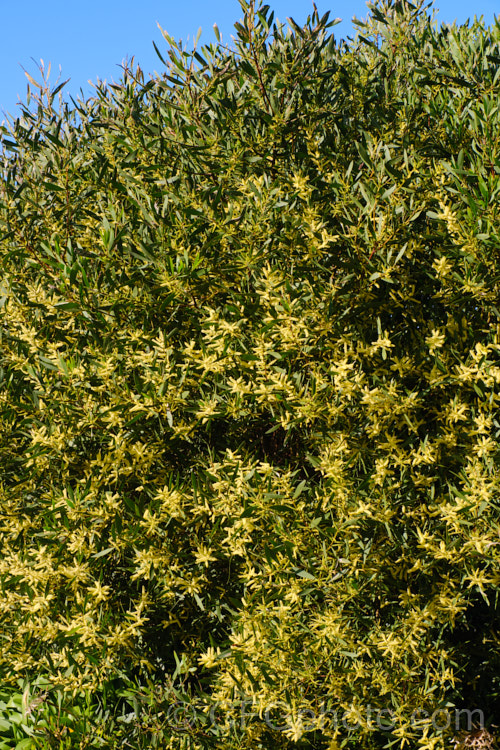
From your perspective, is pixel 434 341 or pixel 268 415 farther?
pixel 268 415

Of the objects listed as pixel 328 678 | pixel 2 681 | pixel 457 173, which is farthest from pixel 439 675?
pixel 2 681

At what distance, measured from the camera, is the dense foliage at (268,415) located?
3771 millimetres

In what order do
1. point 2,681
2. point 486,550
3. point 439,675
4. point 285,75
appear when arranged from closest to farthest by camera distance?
point 486,550
point 439,675
point 285,75
point 2,681

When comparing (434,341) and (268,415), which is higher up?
(434,341)

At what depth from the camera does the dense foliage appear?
12.4 feet

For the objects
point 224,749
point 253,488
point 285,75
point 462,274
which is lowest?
point 224,749

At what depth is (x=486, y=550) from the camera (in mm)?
3695

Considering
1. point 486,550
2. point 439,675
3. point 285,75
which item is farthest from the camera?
point 285,75

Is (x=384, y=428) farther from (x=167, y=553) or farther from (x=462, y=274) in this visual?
(x=167, y=553)

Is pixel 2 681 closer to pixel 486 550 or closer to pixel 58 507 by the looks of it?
pixel 58 507

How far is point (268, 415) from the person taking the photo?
179 inches

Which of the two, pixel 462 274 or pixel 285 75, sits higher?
pixel 285 75

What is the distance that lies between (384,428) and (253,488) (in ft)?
2.64

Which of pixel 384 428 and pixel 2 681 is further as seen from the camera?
pixel 2 681
